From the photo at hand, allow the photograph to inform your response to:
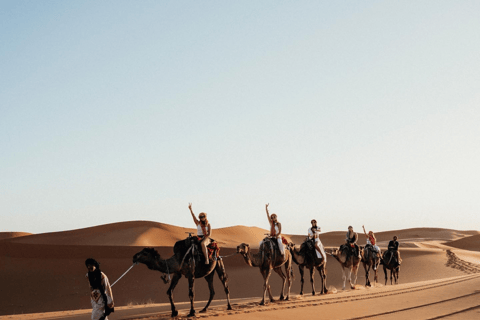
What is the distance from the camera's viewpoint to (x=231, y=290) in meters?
33.0

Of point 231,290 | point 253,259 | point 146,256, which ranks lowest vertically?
point 231,290

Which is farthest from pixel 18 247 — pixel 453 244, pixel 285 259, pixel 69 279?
pixel 453 244

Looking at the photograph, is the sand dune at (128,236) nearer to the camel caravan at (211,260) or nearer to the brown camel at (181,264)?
the camel caravan at (211,260)

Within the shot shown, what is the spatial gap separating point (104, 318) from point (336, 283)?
27.0 m

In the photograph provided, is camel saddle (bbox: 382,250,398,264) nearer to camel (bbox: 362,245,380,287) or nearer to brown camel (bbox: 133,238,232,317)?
camel (bbox: 362,245,380,287)

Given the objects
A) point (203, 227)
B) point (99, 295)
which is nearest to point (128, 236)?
point (203, 227)

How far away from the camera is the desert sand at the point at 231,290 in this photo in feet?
53.3

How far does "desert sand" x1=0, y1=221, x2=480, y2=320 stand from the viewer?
16250 millimetres

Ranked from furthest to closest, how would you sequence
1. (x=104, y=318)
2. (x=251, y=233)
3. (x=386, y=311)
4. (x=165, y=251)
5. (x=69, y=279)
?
(x=251, y=233) < (x=165, y=251) < (x=69, y=279) < (x=386, y=311) < (x=104, y=318)

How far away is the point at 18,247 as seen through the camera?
41.9 metres

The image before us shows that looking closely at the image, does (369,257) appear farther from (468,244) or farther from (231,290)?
(468,244)

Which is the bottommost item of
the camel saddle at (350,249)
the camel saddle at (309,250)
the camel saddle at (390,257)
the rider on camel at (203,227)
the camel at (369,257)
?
the camel saddle at (390,257)

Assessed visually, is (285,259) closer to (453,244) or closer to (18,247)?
(18,247)

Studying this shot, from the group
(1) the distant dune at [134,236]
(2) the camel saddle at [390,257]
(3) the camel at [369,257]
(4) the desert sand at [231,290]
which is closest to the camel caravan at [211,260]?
(4) the desert sand at [231,290]
